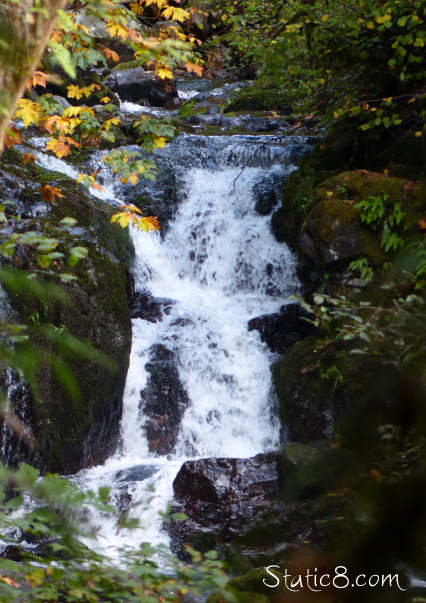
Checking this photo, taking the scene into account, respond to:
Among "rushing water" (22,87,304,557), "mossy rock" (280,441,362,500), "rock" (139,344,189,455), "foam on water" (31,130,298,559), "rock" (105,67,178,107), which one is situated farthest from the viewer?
"rock" (105,67,178,107)

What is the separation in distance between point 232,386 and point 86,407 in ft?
8.69

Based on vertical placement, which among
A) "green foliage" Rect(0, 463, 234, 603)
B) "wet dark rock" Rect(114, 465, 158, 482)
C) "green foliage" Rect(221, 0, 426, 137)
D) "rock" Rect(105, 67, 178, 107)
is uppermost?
"rock" Rect(105, 67, 178, 107)

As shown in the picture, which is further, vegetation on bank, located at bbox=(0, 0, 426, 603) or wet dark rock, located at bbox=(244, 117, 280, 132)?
wet dark rock, located at bbox=(244, 117, 280, 132)

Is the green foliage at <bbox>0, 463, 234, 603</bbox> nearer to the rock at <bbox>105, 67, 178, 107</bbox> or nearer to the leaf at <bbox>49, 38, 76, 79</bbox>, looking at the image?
the leaf at <bbox>49, 38, 76, 79</bbox>

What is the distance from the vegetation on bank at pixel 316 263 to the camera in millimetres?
1903

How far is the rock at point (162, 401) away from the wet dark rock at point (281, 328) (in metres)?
1.66

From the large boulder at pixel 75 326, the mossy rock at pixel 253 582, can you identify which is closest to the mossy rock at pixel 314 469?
the mossy rock at pixel 253 582

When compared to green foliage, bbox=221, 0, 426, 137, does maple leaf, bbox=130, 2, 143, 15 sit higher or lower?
lower

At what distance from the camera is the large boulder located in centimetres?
625

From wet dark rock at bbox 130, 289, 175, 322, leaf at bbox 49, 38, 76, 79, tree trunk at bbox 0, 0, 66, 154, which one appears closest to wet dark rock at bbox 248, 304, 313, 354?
wet dark rock at bbox 130, 289, 175, 322

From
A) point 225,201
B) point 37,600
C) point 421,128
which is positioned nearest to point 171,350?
point 225,201

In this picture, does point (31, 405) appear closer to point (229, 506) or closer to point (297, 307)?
point (229, 506)

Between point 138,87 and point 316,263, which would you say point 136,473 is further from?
point 138,87

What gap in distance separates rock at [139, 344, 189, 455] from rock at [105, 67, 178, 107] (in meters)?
12.3
